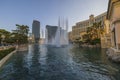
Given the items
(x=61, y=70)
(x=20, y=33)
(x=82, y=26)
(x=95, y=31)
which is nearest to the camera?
(x=61, y=70)

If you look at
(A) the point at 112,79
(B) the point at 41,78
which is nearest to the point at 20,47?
(B) the point at 41,78

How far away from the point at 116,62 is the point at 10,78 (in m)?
16.1

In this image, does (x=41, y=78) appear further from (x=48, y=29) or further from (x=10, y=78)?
(x=48, y=29)

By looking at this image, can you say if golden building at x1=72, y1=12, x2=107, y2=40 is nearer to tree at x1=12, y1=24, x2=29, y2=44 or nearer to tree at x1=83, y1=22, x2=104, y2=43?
tree at x1=83, y1=22, x2=104, y2=43

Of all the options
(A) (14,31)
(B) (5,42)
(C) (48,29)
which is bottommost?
(B) (5,42)

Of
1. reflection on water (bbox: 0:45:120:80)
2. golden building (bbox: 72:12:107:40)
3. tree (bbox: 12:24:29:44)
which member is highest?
golden building (bbox: 72:12:107:40)

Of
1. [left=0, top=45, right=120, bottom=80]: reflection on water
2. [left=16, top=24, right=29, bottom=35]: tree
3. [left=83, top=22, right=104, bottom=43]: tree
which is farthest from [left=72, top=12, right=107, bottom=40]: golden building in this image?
[left=0, top=45, right=120, bottom=80]: reflection on water

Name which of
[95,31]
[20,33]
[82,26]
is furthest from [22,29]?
[82,26]

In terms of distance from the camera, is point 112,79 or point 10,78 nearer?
point 112,79

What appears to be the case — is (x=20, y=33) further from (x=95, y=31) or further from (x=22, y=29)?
(x=95, y=31)

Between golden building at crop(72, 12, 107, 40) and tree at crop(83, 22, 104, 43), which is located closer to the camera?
tree at crop(83, 22, 104, 43)

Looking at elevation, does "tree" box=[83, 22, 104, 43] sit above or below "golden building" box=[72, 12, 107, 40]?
below

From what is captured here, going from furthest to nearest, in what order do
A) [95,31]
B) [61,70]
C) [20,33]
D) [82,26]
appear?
[82,26] → [95,31] → [20,33] → [61,70]

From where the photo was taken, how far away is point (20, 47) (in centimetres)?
5862
